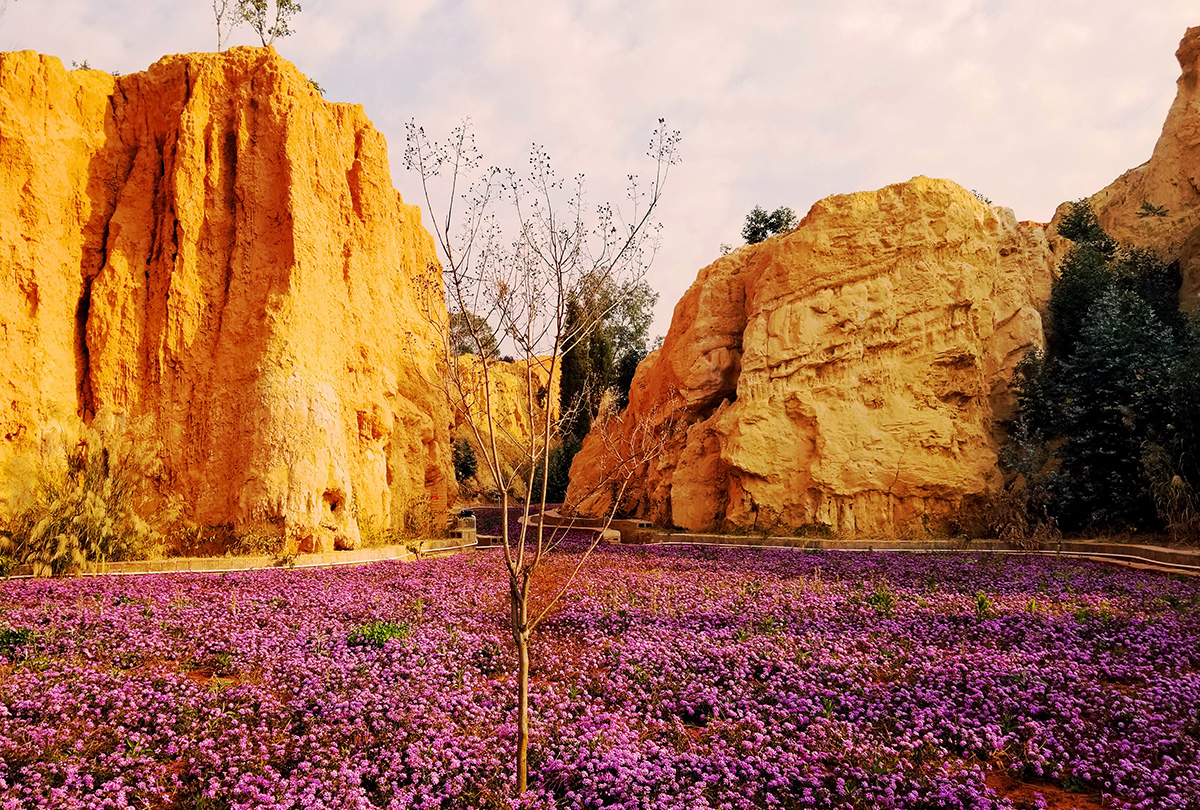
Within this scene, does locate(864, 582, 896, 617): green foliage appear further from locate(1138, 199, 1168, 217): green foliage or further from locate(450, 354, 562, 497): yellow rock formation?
locate(1138, 199, 1168, 217): green foliage

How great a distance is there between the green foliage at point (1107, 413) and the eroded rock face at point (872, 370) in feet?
3.57

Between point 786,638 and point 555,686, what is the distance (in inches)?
125

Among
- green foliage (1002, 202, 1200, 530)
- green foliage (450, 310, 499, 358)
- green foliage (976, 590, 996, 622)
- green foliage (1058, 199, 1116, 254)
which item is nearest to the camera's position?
green foliage (450, 310, 499, 358)

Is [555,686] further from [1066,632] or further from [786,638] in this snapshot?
[1066,632]

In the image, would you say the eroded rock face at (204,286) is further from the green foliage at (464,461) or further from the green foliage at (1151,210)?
the green foliage at (1151,210)

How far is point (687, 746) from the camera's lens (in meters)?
5.44

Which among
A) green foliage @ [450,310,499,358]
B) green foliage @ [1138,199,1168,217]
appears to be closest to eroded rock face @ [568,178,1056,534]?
green foliage @ [1138,199,1168,217]

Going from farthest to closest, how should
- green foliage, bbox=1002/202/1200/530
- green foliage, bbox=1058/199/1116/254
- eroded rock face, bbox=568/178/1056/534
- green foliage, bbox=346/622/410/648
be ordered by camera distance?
1. green foliage, bbox=1058/199/1116/254
2. eroded rock face, bbox=568/178/1056/534
3. green foliage, bbox=1002/202/1200/530
4. green foliage, bbox=346/622/410/648

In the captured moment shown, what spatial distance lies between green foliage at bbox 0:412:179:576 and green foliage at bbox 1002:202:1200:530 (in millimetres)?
21633

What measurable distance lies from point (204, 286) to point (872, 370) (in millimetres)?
18812

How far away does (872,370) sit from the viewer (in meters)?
21.3

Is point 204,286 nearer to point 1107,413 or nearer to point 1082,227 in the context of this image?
point 1107,413

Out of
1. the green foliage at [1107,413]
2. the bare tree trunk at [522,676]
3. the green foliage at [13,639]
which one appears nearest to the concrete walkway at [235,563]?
the green foliage at [13,639]

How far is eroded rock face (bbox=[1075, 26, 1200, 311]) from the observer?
28.9 m
